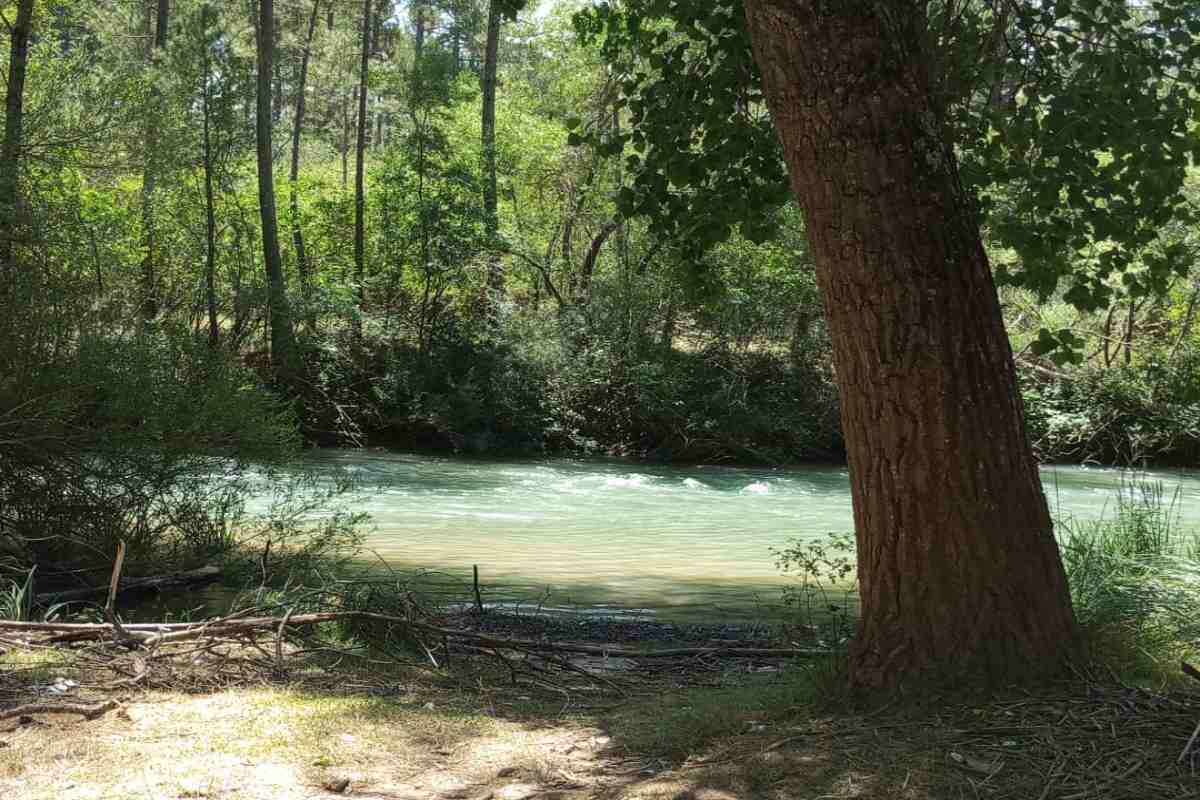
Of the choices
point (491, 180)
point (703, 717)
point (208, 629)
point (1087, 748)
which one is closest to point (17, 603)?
point (208, 629)

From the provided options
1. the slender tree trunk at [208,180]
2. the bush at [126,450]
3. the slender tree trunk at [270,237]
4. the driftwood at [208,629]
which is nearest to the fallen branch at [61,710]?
the driftwood at [208,629]

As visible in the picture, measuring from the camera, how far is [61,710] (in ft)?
14.4

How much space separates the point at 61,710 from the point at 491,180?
76.9 ft

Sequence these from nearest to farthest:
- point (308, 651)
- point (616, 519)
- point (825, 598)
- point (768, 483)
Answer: point (308, 651), point (825, 598), point (616, 519), point (768, 483)

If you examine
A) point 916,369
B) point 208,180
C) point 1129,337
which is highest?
point 208,180

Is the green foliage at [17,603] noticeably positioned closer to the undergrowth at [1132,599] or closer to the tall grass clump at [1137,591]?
the undergrowth at [1132,599]

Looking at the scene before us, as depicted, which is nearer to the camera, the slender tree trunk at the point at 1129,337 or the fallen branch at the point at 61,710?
the fallen branch at the point at 61,710

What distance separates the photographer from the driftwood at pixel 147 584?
7.66 m

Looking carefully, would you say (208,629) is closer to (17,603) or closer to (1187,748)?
(17,603)

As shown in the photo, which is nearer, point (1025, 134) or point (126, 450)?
point (1025, 134)

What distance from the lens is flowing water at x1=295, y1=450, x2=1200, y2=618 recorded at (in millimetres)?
10602

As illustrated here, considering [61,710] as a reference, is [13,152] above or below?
above

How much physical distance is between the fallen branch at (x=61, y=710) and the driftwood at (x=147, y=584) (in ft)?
10.6

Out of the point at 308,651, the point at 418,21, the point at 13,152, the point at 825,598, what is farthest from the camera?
the point at 418,21
